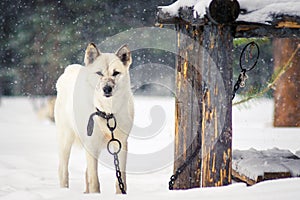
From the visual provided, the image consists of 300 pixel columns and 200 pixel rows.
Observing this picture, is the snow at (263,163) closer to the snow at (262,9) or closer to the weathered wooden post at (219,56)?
the weathered wooden post at (219,56)

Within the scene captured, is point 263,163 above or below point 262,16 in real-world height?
below

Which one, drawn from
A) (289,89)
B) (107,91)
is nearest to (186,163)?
(107,91)

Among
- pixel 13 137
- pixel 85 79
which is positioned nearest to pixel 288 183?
pixel 85 79

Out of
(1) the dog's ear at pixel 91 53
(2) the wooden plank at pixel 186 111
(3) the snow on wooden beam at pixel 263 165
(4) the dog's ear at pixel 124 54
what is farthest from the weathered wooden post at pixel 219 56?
(1) the dog's ear at pixel 91 53

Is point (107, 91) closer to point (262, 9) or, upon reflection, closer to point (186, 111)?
point (186, 111)

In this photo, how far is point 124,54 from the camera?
12.6ft

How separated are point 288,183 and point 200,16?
1.10 metres

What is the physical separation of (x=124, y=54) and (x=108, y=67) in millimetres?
185

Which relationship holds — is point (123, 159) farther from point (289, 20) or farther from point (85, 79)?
point (289, 20)

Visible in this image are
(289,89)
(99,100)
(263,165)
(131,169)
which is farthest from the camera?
(289,89)

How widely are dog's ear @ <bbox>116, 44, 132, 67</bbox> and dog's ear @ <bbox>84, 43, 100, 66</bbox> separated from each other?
17 cm

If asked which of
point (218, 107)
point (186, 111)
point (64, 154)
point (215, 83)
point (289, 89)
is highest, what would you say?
point (215, 83)

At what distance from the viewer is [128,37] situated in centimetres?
1129

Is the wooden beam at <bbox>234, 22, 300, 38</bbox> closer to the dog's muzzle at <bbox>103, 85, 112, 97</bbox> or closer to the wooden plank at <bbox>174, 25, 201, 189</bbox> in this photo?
the wooden plank at <bbox>174, 25, 201, 189</bbox>
